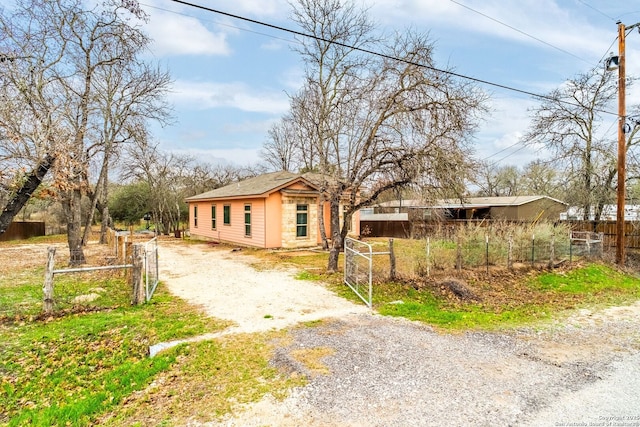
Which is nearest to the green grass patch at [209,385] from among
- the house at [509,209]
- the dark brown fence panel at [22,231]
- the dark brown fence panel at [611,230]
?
the dark brown fence panel at [611,230]

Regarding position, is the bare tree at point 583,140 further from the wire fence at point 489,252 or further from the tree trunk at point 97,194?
the tree trunk at point 97,194

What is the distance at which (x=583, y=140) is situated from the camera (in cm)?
1728

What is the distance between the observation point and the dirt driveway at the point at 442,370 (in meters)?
3.17

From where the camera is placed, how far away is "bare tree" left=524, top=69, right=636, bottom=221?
16500mm

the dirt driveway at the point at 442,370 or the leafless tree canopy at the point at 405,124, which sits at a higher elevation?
the leafless tree canopy at the point at 405,124

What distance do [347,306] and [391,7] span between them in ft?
23.2

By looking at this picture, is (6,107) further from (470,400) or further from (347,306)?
(470,400)

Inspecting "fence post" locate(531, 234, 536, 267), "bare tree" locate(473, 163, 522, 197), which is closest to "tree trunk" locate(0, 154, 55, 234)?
"fence post" locate(531, 234, 536, 267)

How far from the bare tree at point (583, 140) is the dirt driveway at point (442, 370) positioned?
41.0 ft

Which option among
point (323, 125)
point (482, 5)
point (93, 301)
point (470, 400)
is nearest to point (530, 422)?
point (470, 400)

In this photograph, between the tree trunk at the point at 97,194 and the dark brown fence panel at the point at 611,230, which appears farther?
the dark brown fence panel at the point at 611,230

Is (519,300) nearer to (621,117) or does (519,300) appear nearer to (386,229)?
(621,117)

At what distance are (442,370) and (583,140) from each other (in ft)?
60.8

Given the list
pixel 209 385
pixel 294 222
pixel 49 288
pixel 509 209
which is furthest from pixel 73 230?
pixel 509 209
